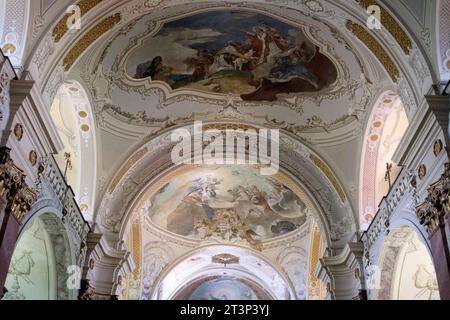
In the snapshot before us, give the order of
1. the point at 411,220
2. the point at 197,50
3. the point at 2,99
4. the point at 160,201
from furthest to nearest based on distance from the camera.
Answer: the point at 160,201
the point at 197,50
the point at 411,220
the point at 2,99

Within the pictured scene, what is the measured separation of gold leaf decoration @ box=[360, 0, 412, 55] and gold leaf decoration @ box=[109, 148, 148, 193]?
766 cm

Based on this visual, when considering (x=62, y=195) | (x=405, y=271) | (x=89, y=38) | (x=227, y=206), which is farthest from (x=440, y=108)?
(x=227, y=206)

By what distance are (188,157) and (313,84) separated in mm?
4517

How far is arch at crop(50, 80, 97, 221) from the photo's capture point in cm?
1363

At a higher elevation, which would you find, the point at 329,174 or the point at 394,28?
the point at 329,174

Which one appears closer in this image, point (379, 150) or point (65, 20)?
point (65, 20)

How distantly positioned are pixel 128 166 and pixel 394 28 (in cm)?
824

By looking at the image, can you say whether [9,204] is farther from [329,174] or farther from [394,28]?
[329,174]

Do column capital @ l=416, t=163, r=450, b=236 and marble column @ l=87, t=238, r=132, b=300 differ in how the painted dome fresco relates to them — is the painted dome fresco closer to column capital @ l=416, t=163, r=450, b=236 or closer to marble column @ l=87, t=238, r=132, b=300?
marble column @ l=87, t=238, r=132, b=300

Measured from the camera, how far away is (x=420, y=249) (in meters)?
13.1

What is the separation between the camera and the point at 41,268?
12.6 m

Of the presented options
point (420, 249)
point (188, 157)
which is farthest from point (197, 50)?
point (420, 249)

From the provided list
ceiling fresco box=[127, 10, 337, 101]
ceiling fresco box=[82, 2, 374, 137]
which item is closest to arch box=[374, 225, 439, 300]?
ceiling fresco box=[82, 2, 374, 137]
